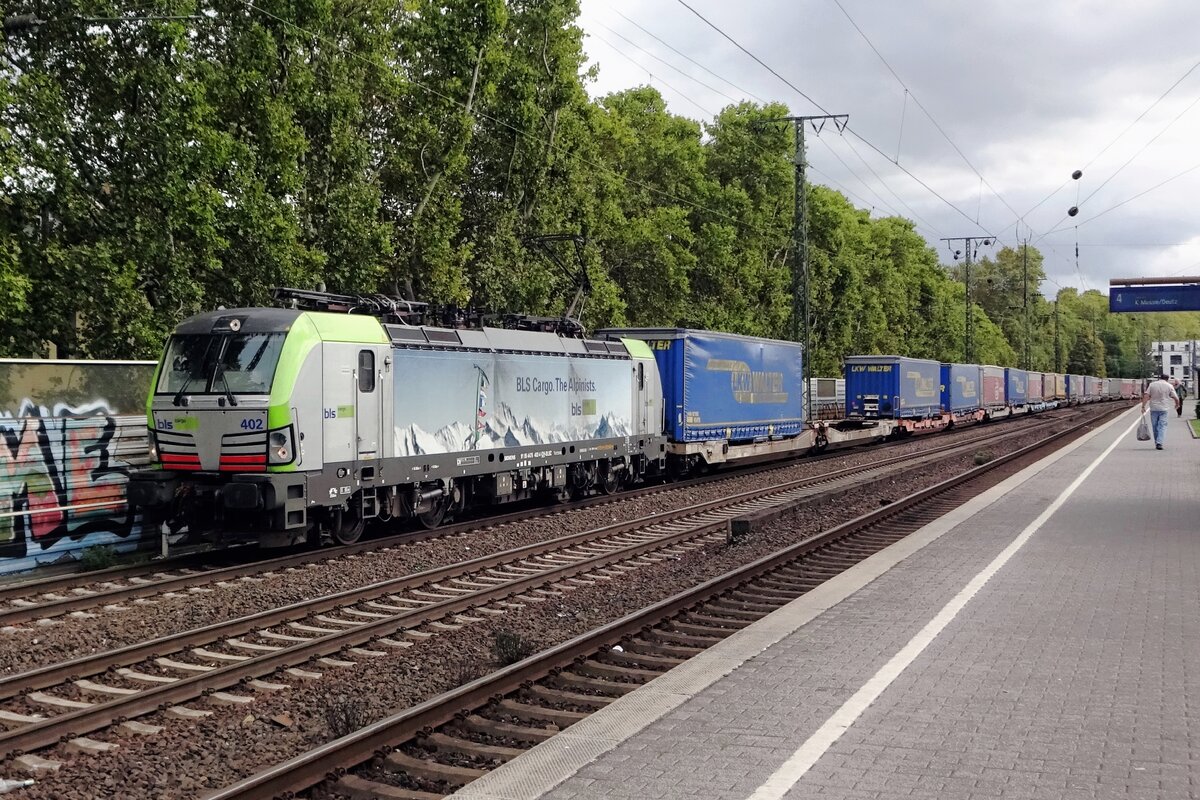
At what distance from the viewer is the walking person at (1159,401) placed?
86.6 ft

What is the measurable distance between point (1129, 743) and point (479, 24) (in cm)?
2601

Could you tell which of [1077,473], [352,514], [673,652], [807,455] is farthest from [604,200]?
[673,652]

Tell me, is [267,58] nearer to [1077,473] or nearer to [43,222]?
[43,222]

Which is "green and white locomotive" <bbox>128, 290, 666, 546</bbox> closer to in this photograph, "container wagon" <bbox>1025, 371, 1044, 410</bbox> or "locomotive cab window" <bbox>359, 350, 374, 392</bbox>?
"locomotive cab window" <bbox>359, 350, 374, 392</bbox>

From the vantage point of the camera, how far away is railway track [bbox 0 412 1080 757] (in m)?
7.23

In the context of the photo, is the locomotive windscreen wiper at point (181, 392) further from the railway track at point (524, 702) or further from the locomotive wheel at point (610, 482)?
the locomotive wheel at point (610, 482)

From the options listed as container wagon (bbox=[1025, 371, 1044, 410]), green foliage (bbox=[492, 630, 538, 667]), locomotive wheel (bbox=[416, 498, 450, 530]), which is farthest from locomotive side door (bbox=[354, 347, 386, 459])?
container wagon (bbox=[1025, 371, 1044, 410])

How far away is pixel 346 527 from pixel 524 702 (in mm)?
7818

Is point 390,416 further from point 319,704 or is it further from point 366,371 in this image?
Result: point 319,704

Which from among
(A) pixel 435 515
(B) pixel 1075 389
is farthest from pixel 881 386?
(B) pixel 1075 389

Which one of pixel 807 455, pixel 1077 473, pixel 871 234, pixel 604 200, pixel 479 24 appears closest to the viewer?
pixel 1077 473

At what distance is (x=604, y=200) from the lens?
3953cm

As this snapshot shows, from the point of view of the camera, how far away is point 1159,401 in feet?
89.4

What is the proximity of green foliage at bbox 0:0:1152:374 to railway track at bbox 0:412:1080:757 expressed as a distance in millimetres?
8281
